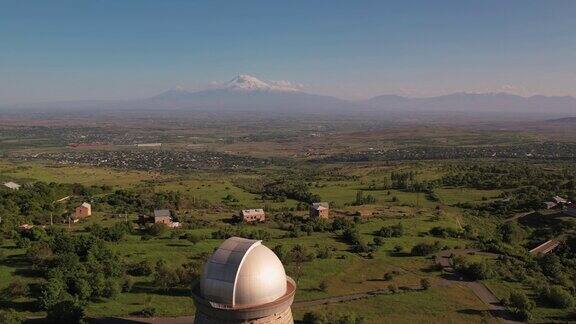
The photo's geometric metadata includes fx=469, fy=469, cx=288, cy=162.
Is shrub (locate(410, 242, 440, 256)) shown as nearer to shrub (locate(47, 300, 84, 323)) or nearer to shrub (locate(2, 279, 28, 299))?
shrub (locate(47, 300, 84, 323))

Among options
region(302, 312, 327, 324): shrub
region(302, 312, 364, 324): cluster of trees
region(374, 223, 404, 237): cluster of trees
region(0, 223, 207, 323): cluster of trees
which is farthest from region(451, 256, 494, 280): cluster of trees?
region(0, 223, 207, 323): cluster of trees

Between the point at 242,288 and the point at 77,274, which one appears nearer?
the point at 242,288

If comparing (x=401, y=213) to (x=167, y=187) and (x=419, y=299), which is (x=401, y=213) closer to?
(x=419, y=299)

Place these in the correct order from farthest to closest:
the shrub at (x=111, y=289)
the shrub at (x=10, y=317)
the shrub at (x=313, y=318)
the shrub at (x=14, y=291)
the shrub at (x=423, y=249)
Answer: the shrub at (x=423, y=249) < the shrub at (x=111, y=289) < the shrub at (x=14, y=291) < the shrub at (x=313, y=318) < the shrub at (x=10, y=317)

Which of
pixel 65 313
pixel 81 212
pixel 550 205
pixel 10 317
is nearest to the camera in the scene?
pixel 10 317

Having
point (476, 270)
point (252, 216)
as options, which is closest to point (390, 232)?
point (476, 270)

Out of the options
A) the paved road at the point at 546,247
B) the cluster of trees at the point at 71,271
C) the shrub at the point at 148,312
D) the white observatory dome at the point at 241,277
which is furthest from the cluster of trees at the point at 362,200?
the white observatory dome at the point at 241,277

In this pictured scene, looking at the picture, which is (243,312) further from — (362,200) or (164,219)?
(362,200)

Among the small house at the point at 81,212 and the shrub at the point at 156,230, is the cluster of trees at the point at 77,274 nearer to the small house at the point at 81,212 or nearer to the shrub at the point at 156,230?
the shrub at the point at 156,230

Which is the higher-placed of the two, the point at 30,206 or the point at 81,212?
the point at 30,206
